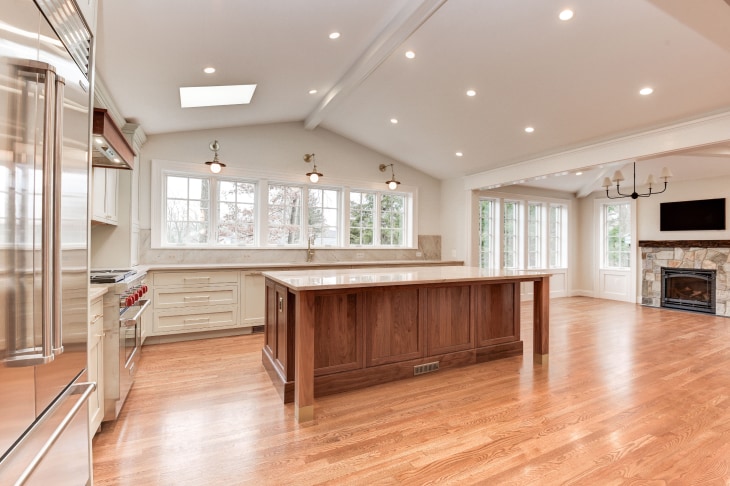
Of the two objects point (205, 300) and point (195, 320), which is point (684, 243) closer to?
point (205, 300)

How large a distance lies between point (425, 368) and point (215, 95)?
11.5ft

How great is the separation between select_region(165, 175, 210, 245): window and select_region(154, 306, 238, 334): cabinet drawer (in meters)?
1.10

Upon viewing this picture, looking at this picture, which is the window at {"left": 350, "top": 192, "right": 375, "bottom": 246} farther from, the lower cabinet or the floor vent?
the floor vent

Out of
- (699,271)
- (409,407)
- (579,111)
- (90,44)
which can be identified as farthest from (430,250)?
(90,44)

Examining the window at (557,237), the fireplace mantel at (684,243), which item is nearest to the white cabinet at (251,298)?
the window at (557,237)

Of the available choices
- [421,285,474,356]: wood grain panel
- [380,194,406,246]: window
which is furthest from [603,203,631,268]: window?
[421,285,474,356]: wood grain panel

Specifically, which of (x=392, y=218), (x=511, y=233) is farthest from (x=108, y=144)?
(x=511, y=233)

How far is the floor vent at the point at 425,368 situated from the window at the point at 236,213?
3.19 meters

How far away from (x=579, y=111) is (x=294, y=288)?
3.67 meters

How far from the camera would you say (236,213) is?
519cm

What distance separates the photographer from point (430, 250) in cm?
667

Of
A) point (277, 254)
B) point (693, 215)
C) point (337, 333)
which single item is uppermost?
point (693, 215)

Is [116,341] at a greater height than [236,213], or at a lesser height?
lesser

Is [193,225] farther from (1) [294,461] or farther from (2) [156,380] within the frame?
(1) [294,461]
